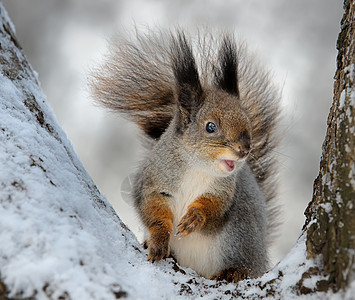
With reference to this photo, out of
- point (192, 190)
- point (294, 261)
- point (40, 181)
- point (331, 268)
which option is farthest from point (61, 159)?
point (331, 268)

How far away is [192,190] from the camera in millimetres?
2000

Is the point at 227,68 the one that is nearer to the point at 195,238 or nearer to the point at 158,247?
the point at 195,238

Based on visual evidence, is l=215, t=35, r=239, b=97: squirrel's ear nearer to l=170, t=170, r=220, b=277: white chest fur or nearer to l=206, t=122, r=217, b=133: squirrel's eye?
l=206, t=122, r=217, b=133: squirrel's eye

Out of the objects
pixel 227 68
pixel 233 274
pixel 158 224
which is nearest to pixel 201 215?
pixel 158 224

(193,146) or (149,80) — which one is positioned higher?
(149,80)

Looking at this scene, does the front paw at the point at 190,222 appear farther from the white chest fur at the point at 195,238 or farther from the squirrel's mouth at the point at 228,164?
the squirrel's mouth at the point at 228,164

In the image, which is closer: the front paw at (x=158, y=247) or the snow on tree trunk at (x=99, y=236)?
the snow on tree trunk at (x=99, y=236)

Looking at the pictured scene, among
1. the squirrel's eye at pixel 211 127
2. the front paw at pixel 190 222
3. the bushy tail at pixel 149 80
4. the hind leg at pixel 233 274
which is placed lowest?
the hind leg at pixel 233 274

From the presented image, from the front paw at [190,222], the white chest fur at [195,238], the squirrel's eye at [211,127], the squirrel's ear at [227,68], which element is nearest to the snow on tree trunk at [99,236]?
the front paw at [190,222]

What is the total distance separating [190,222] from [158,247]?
0.17 m

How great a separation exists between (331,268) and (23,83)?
1350mm

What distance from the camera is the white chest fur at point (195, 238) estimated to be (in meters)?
2.00

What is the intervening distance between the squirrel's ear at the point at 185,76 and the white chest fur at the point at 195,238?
1.02 feet

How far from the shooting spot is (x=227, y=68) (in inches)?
86.7
